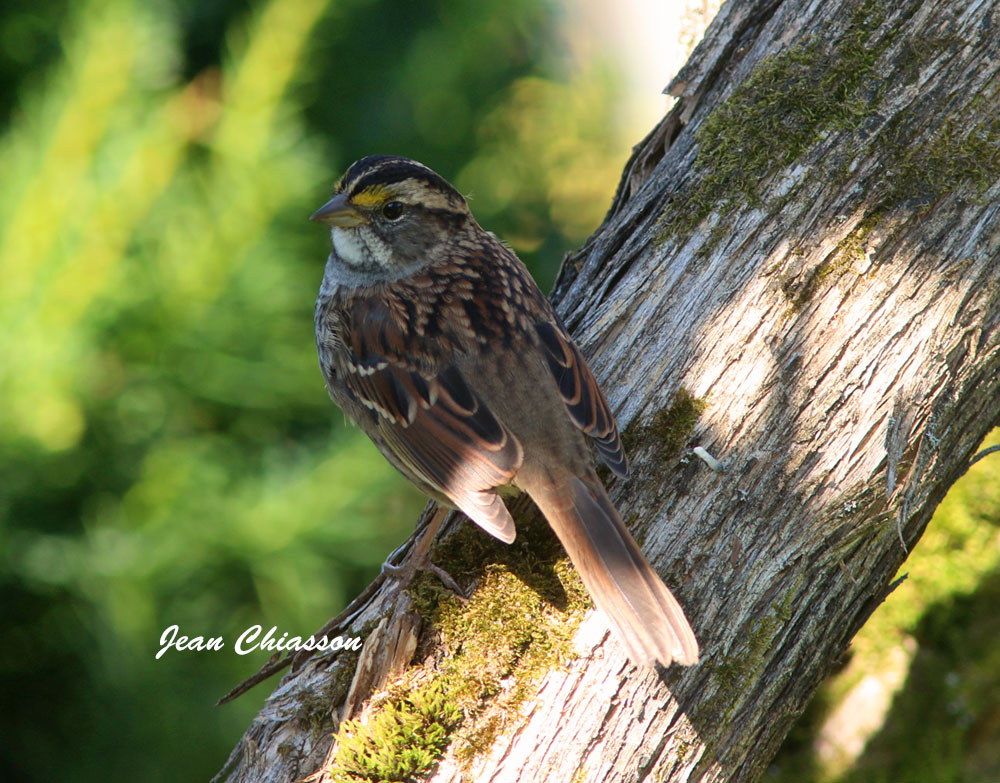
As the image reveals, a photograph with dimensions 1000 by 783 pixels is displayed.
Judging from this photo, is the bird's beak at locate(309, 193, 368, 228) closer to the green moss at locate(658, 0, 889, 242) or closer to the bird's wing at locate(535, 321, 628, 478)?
the bird's wing at locate(535, 321, 628, 478)

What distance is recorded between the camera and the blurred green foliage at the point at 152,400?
363cm

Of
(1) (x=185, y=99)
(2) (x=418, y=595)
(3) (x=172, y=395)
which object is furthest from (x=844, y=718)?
(1) (x=185, y=99)

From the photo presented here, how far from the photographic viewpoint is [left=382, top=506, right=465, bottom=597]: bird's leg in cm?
216

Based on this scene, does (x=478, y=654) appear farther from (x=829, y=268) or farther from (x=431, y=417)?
(x=829, y=268)

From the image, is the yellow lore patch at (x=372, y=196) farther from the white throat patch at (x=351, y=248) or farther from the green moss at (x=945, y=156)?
the green moss at (x=945, y=156)

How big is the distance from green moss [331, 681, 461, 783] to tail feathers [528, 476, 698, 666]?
383mm

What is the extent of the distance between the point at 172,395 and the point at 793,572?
2.76m

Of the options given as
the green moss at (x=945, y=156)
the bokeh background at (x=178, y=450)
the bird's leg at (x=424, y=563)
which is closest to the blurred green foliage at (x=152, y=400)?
the bokeh background at (x=178, y=450)

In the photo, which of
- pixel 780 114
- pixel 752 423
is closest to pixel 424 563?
pixel 752 423

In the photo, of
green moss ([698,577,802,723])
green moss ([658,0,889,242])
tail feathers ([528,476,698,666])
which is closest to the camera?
tail feathers ([528,476,698,666])

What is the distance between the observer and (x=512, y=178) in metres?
5.25

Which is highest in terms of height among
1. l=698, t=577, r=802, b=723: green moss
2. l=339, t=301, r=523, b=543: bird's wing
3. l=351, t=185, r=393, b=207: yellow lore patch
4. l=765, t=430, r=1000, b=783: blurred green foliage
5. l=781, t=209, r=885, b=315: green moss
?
l=351, t=185, r=393, b=207: yellow lore patch

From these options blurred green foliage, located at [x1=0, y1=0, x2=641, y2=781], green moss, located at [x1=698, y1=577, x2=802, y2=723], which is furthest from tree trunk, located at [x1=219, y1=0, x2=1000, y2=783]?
blurred green foliage, located at [x1=0, y1=0, x2=641, y2=781]

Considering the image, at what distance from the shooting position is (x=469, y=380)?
8.23 feet
